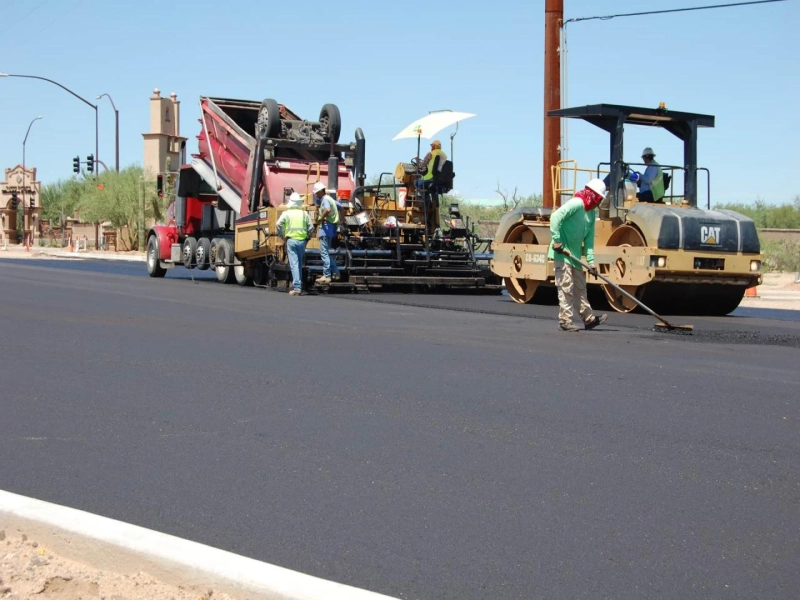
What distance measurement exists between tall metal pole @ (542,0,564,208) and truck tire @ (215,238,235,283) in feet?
20.2

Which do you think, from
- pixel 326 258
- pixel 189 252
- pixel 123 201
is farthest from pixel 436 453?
pixel 123 201

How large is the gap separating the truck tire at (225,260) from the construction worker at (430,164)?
164 inches

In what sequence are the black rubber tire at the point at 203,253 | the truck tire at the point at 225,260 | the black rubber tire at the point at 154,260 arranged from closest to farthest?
the truck tire at the point at 225,260
the black rubber tire at the point at 203,253
the black rubber tire at the point at 154,260

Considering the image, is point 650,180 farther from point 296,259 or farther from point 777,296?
point 777,296

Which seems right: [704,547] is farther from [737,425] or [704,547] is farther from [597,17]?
[597,17]

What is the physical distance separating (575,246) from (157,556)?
9.09m

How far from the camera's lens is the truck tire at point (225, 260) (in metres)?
21.2

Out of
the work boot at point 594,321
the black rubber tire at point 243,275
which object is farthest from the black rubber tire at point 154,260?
the work boot at point 594,321

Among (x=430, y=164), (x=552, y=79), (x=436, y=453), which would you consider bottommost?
(x=436, y=453)

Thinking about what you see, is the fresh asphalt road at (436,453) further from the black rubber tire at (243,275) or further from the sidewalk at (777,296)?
the black rubber tire at (243,275)

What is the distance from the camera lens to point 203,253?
74.1 feet

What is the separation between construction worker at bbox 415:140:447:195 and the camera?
1897cm

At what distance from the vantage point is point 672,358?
9.43 metres

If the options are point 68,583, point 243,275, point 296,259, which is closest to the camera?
point 68,583
